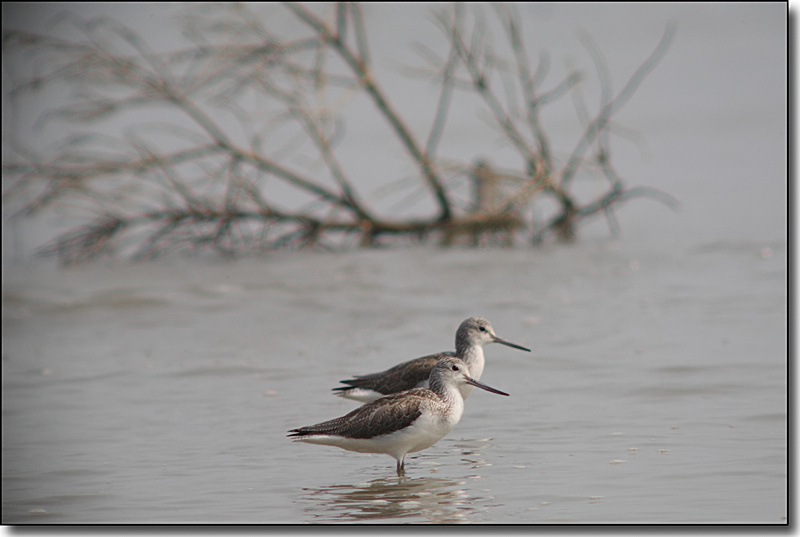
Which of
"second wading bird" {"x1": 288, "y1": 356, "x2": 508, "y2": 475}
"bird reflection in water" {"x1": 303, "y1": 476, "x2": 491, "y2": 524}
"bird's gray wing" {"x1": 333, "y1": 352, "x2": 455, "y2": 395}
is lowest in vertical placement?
"bird reflection in water" {"x1": 303, "y1": 476, "x2": 491, "y2": 524}

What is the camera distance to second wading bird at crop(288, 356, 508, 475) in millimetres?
4512

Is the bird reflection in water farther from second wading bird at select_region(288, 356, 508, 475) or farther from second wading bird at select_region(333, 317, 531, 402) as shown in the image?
second wading bird at select_region(333, 317, 531, 402)

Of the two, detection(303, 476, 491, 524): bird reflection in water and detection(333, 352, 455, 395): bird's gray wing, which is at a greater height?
detection(333, 352, 455, 395): bird's gray wing

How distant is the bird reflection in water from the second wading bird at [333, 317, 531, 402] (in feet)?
3.13

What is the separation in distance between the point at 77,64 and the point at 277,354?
15.9 feet

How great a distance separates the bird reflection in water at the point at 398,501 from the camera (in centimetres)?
388

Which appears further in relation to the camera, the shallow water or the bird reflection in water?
the shallow water

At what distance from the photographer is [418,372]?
5.58 meters

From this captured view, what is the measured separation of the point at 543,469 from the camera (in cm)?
444

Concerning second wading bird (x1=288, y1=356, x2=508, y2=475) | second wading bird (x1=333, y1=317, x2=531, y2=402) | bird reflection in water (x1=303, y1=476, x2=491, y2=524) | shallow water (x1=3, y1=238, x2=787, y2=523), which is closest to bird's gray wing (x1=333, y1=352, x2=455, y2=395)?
second wading bird (x1=333, y1=317, x2=531, y2=402)

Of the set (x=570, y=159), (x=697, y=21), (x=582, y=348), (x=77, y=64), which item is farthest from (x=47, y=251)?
(x=697, y=21)

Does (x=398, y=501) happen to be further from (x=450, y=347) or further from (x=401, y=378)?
(x=450, y=347)

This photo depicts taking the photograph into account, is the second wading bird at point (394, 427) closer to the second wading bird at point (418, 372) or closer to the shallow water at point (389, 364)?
the shallow water at point (389, 364)

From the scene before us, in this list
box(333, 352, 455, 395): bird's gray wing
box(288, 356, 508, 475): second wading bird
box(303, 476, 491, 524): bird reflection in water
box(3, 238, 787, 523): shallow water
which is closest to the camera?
box(303, 476, 491, 524): bird reflection in water
